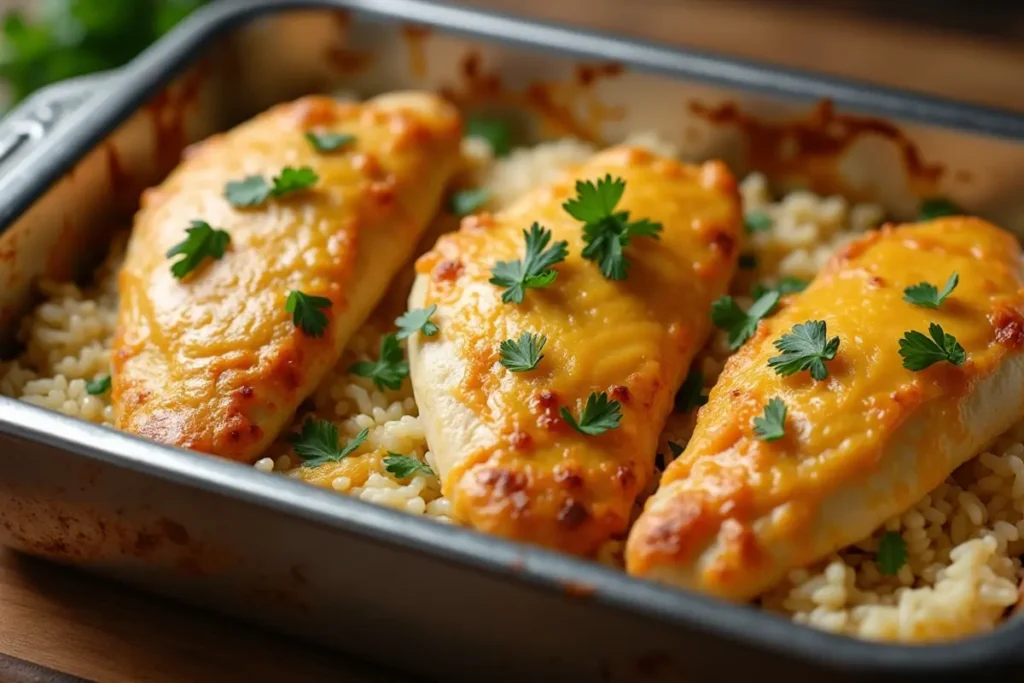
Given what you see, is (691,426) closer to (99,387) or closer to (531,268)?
(531,268)

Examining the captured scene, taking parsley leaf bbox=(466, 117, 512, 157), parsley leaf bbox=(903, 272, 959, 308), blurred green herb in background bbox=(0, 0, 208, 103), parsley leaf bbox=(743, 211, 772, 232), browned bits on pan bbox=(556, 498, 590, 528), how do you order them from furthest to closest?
1. blurred green herb in background bbox=(0, 0, 208, 103)
2. parsley leaf bbox=(466, 117, 512, 157)
3. parsley leaf bbox=(743, 211, 772, 232)
4. parsley leaf bbox=(903, 272, 959, 308)
5. browned bits on pan bbox=(556, 498, 590, 528)

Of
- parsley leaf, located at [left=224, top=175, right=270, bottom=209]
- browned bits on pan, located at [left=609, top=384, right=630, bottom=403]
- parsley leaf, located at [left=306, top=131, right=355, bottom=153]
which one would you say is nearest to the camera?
browned bits on pan, located at [left=609, top=384, right=630, bottom=403]

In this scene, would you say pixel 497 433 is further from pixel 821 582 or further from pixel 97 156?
pixel 97 156

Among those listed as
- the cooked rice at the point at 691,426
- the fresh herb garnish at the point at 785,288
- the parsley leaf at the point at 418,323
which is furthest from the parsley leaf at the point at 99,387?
the fresh herb garnish at the point at 785,288

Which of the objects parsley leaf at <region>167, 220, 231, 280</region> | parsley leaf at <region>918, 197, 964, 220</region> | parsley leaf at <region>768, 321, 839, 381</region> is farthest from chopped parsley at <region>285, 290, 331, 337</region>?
parsley leaf at <region>918, 197, 964, 220</region>

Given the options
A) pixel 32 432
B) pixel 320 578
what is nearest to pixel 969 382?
pixel 320 578

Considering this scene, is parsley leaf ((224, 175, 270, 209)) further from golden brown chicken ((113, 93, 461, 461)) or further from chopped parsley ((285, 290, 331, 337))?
chopped parsley ((285, 290, 331, 337))

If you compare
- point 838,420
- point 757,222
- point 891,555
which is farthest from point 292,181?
point 891,555

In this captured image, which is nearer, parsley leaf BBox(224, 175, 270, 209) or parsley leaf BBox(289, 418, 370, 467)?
parsley leaf BBox(289, 418, 370, 467)
